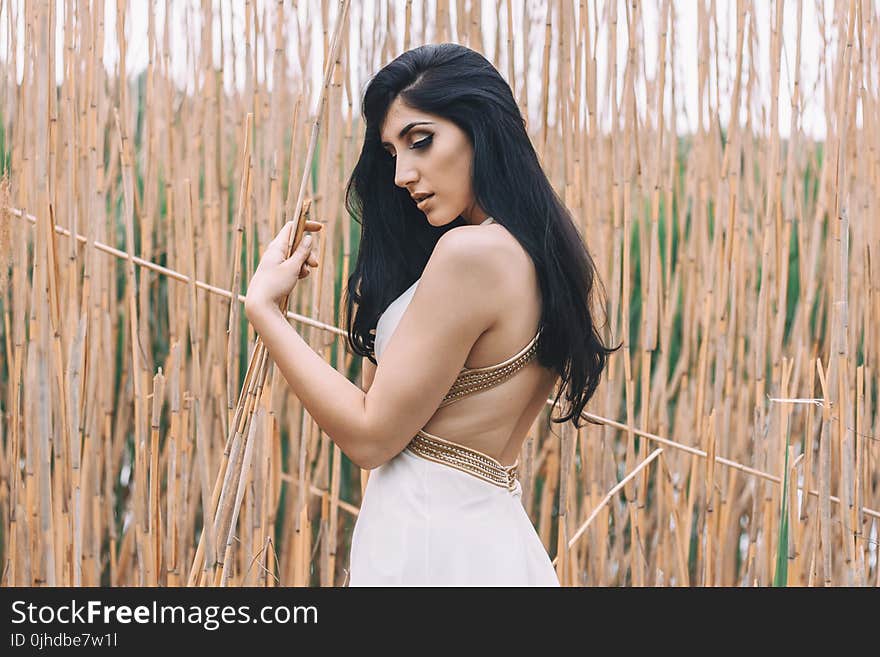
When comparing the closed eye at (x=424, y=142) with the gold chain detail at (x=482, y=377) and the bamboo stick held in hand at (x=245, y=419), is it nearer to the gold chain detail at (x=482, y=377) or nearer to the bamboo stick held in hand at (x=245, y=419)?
the bamboo stick held in hand at (x=245, y=419)

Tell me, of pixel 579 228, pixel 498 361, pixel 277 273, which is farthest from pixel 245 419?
pixel 579 228

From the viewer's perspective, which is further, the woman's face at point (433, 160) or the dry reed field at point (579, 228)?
the dry reed field at point (579, 228)

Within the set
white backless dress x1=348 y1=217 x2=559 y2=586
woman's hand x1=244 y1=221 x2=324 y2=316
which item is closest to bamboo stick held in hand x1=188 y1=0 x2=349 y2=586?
woman's hand x1=244 y1=221 x2=324 y2=316

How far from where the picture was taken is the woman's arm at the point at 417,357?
34.3 inches

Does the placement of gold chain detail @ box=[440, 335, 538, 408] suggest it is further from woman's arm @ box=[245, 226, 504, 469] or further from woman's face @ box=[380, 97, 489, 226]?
woman's face @ box=[380, 97, 489, 226]

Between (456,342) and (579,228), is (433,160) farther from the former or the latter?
(579,228)

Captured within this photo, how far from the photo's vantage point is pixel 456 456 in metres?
0.91

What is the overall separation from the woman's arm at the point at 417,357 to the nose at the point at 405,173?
8 centimetres

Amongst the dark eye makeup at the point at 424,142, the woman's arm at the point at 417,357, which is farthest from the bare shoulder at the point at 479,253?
the dark eye makeup at the point at 424,142

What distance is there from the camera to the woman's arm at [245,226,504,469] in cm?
87

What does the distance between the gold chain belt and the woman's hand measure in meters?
0.18
